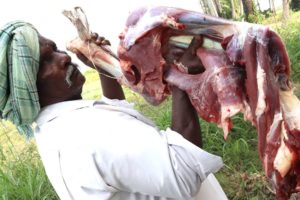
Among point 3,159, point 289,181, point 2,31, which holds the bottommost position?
point 3,159

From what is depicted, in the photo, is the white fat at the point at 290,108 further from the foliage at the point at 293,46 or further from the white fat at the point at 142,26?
the foliage at the point at 293,46

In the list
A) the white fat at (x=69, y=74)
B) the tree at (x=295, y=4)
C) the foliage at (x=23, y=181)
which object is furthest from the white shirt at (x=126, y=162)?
the tree at (x=295, y=4)

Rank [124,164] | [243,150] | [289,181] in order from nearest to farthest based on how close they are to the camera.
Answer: [289,181]
[124,164]
[243,150]

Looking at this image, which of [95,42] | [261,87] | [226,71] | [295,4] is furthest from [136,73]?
[295,4]

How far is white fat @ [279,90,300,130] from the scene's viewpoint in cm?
137

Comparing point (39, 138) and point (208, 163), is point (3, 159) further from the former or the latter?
point (208, 163)

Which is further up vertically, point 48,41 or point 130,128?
point 48,41

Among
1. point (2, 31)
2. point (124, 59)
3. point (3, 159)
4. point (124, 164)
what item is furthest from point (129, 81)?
point (3, 159)

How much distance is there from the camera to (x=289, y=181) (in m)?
1.41

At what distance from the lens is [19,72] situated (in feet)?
6.09

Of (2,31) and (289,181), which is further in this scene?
(2,31)

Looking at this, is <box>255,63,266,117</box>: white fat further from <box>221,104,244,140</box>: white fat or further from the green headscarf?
the green headscarf

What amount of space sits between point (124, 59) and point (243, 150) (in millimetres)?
2068

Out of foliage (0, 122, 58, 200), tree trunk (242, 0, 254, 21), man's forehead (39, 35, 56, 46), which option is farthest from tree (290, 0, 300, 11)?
man's forehead (39, 35, 56, 46)
